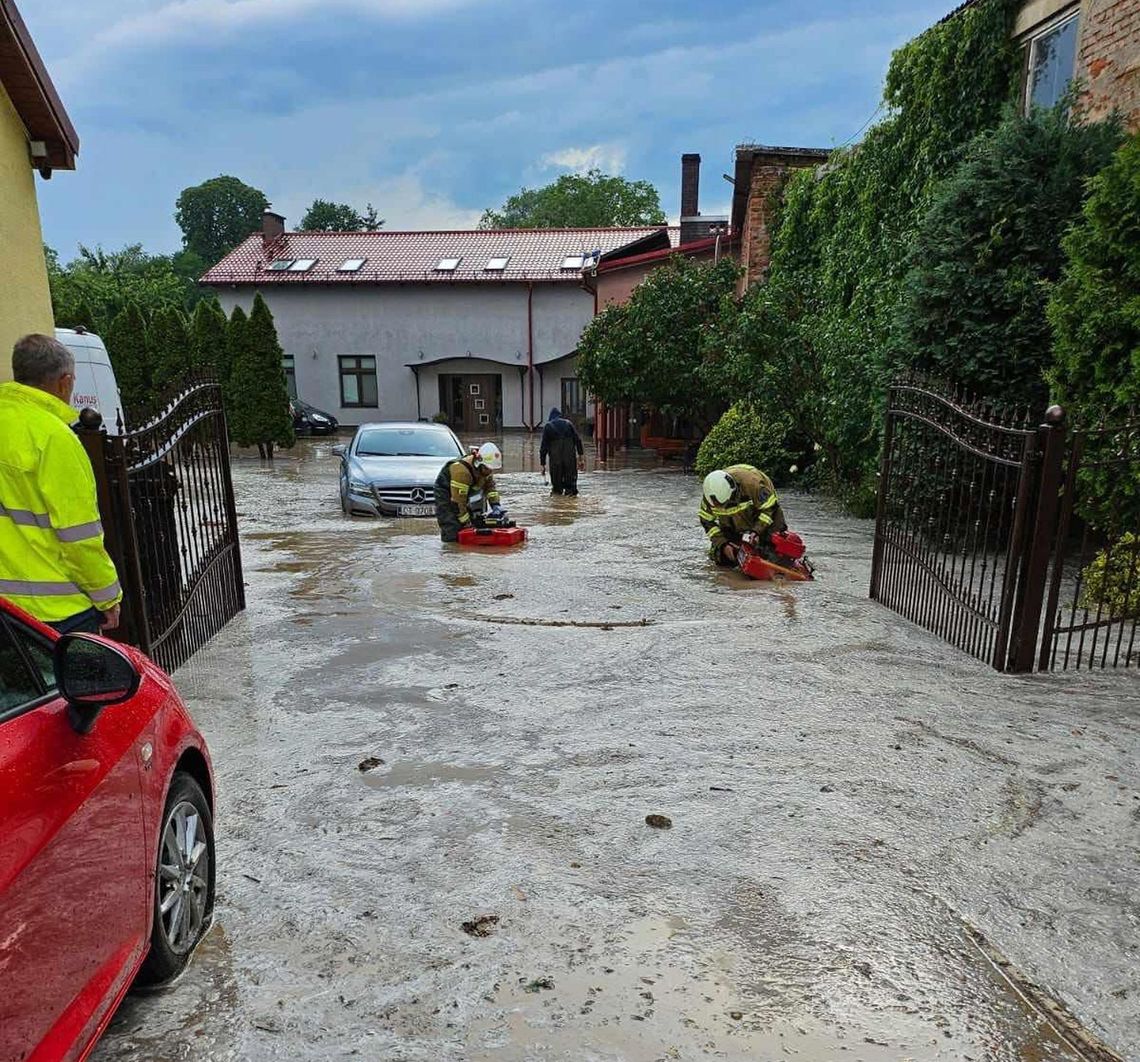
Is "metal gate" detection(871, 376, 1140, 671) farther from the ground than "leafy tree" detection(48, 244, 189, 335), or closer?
closer

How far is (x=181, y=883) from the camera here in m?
2.72

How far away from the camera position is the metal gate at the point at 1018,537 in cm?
541

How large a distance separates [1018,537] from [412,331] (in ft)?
94.7

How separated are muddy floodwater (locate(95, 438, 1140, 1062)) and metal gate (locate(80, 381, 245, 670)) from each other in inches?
14.6

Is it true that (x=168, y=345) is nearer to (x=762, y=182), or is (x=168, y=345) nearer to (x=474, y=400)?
(x=474, y=400)

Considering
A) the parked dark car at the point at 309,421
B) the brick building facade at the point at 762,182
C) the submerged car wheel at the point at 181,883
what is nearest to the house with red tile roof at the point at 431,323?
the parked dark car at the point at 309,421

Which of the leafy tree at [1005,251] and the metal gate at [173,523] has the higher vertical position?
the leafy tree at [1005,251]

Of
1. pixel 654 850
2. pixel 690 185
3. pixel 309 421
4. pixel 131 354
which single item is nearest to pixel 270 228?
pixel 309 421

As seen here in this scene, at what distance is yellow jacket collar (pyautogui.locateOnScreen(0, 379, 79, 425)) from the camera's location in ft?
11.3

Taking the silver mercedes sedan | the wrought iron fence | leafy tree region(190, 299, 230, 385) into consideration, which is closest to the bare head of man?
the wrought iron fence

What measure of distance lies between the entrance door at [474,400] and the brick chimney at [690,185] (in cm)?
895

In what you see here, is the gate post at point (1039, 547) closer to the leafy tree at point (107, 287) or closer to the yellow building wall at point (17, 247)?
the yellow building wall at point (17, 247)

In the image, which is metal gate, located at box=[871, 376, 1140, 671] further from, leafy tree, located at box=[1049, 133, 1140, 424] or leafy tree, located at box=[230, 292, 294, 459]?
leafy tree, located at box=[230, 292, 294, 459]

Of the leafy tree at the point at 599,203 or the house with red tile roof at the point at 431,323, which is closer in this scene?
the house with red tile roof at the point at 431,323
